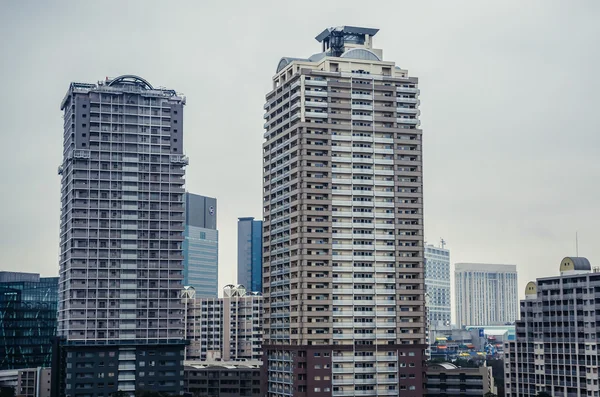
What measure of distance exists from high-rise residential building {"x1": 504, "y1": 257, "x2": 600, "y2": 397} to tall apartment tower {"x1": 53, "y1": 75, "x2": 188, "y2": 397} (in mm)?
70746

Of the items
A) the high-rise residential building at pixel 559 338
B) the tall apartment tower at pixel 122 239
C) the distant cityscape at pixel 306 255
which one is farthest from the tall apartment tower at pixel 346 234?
the high-rise residential building at pixel 559 338

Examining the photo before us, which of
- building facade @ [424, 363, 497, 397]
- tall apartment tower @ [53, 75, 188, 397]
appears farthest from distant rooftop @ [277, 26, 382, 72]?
building facade @ [424, 363, 497, 397]

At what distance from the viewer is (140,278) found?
180125 millimetres

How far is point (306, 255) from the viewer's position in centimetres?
14838

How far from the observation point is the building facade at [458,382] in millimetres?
180375

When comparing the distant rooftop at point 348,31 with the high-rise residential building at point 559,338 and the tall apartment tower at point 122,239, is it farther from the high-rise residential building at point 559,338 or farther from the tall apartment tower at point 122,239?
the high-rise residential building at point 559,338

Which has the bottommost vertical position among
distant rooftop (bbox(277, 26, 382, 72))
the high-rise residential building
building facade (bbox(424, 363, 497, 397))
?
building facade (bbox(424, 363, 497, 397))

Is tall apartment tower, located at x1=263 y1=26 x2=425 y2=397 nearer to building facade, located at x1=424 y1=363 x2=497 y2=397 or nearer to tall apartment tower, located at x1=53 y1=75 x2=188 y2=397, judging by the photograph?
tall apartment tower, located at x1=53 y1=75 x2=188 y2=397

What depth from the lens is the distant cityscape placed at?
488 feet

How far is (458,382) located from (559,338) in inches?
894

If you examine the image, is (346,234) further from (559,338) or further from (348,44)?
(559,338)

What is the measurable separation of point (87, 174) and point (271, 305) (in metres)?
49.8

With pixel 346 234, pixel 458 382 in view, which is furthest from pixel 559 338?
pixel 346 234

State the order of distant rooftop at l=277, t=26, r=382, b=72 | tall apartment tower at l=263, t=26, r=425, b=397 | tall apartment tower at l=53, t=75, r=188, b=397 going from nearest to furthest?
1. tall apartment tower at l=263, t=26, r=425, b=397
2. distant rooftop at l=277, t=26, r=382, b=72
3. tall apartment tower at l=53, t=75, r=188, b=397
